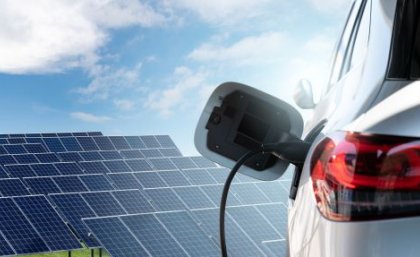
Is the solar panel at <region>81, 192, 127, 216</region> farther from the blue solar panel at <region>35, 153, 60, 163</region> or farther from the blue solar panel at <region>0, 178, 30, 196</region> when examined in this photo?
the blue solar panel at <region>35, 153, 60, 163</region>

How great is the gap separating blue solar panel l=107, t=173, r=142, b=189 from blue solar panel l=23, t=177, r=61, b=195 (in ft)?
4.52

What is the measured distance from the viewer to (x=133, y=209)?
51.9ft

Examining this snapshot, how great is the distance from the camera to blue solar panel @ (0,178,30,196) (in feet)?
55.6

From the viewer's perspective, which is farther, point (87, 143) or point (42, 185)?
point (87, 143)

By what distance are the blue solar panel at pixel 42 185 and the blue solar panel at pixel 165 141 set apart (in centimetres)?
620

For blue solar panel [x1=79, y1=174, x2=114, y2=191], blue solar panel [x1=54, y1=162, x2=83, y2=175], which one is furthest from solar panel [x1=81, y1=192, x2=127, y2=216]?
blue solar panel [x1=54, y1=162, x2=83, y2=175]

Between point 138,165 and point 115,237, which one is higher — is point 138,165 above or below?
below

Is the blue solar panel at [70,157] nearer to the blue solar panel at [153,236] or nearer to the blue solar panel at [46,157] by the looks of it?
the blue solar panel at [46,157]

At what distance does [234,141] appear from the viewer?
251cm

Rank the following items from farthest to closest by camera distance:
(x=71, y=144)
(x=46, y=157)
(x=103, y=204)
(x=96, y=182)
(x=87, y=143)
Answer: (x=87, y=143) < (x=71, y=144) < (x=46, y=157) < (x=96, y=182) < (x=103, y=204)

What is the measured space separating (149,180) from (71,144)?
7075mm

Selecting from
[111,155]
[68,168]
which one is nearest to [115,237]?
[68,168]

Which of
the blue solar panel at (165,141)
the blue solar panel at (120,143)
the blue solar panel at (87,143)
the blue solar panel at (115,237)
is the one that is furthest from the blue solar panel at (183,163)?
the blue solar panel at (115,237)

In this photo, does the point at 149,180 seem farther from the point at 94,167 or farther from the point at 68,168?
the point at 68,168
